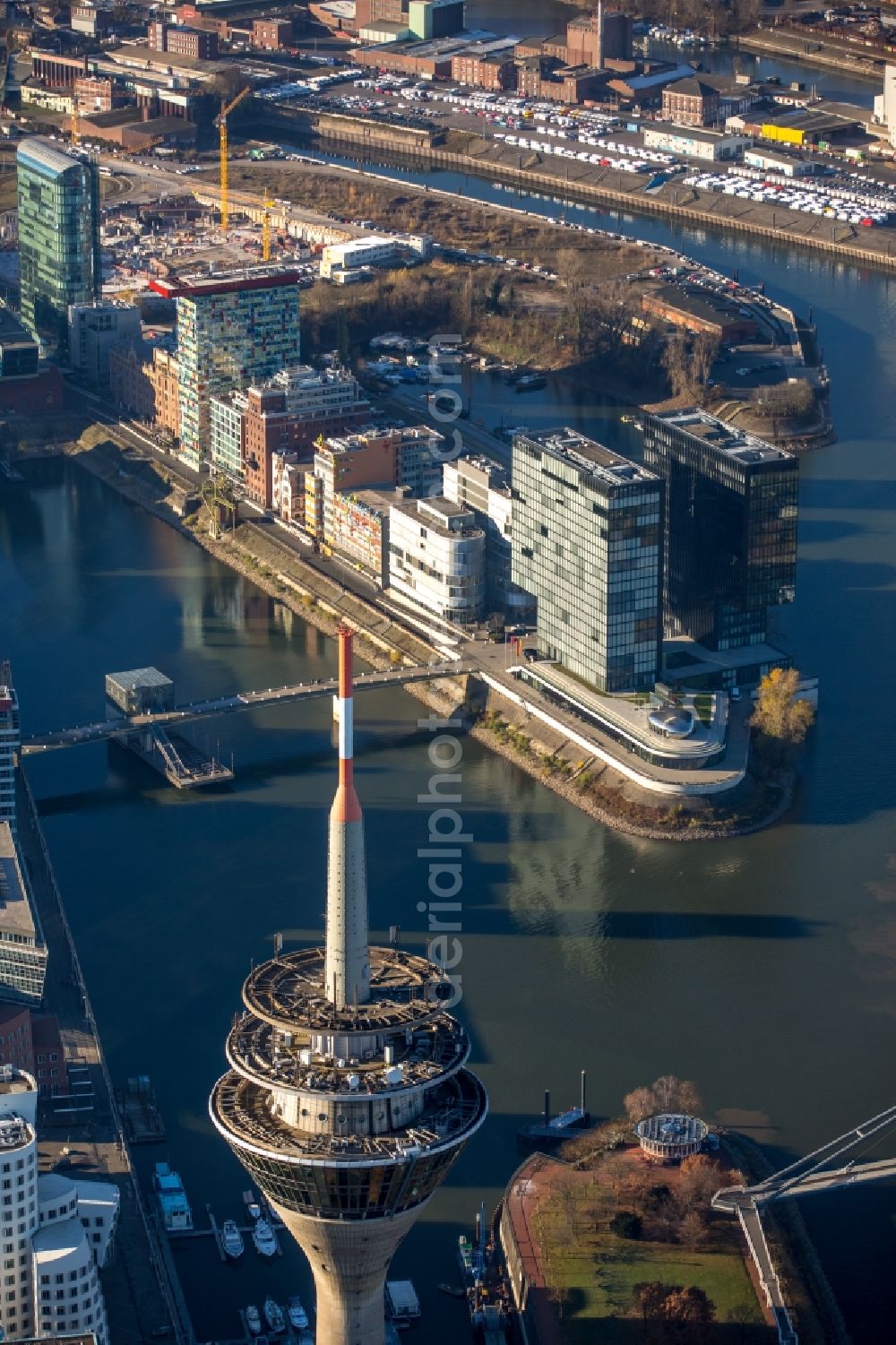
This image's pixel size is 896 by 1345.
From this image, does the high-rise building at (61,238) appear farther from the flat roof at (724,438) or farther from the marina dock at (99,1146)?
the marina dock at (99,1146)

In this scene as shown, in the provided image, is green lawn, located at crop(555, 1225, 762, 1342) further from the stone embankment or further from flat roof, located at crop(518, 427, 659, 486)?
flat roof, located at crop(518, 427, 659, 486)

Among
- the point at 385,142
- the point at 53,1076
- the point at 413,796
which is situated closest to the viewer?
the point at 53,1076

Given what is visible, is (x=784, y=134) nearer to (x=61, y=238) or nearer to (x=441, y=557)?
(x=61, y=238)

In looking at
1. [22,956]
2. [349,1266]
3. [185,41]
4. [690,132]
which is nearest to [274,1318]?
[349,1266]

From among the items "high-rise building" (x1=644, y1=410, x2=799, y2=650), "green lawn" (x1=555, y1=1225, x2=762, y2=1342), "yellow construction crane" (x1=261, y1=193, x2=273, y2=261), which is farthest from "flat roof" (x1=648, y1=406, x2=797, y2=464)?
"yellow construction crane" (x1=261, y1=193, x2=273, y2=261)

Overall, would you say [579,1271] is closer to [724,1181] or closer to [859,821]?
[724,1181]

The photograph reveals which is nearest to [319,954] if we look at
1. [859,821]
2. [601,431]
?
[859,821]

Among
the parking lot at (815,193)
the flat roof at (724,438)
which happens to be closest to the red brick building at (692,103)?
the parking lot at (815,193)
